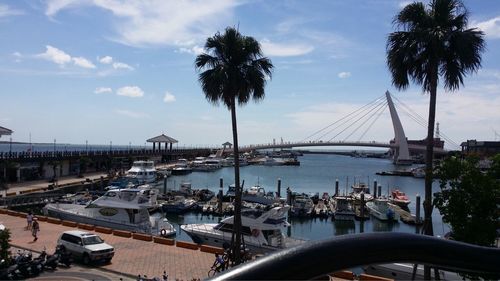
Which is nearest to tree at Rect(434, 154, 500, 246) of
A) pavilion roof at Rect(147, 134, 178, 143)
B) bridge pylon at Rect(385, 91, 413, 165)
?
pavilion roof at Rect(147, 134, 178, 143)

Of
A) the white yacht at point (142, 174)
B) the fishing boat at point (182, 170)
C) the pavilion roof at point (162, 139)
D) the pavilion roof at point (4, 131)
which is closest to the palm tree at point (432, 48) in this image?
the pavilion roof at point (4, 131)

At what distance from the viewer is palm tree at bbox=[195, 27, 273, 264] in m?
21.1

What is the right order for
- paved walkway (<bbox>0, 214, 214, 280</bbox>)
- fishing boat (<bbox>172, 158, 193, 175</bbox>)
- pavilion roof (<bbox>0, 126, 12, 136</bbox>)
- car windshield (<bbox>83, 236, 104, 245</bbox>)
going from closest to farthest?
paved walkway (<bbox>0, 214, 214, 280</bbox>), car windshield (<bbox>83, 236, 104, 245</bbox>), pavilion roof (<bbox>0, 126, 12, 136</bbox>), fishing boat (<bbox>172, 158, 193, 175</bbox>)

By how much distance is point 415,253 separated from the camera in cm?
235

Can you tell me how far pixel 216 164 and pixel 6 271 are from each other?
109 metres

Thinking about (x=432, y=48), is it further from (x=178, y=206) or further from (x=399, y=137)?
(x=399, y=137)

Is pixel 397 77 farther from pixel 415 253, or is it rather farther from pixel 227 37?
pixel 415 253

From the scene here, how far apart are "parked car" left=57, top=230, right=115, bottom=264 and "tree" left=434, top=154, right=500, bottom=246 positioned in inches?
591

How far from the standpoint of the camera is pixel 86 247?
21.3 meters

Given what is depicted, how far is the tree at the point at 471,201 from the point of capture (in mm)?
12227

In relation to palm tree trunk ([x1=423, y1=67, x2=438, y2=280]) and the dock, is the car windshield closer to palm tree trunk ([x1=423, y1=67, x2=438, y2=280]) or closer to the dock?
palm tree trunk ([x1=423, y1=67, x2=438, y2=280])

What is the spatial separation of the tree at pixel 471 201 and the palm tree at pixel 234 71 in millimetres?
10070

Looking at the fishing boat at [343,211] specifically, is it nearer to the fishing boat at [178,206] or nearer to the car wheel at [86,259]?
the fishing boat at [178,206]

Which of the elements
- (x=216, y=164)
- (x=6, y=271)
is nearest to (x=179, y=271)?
(x=6, y=271)
